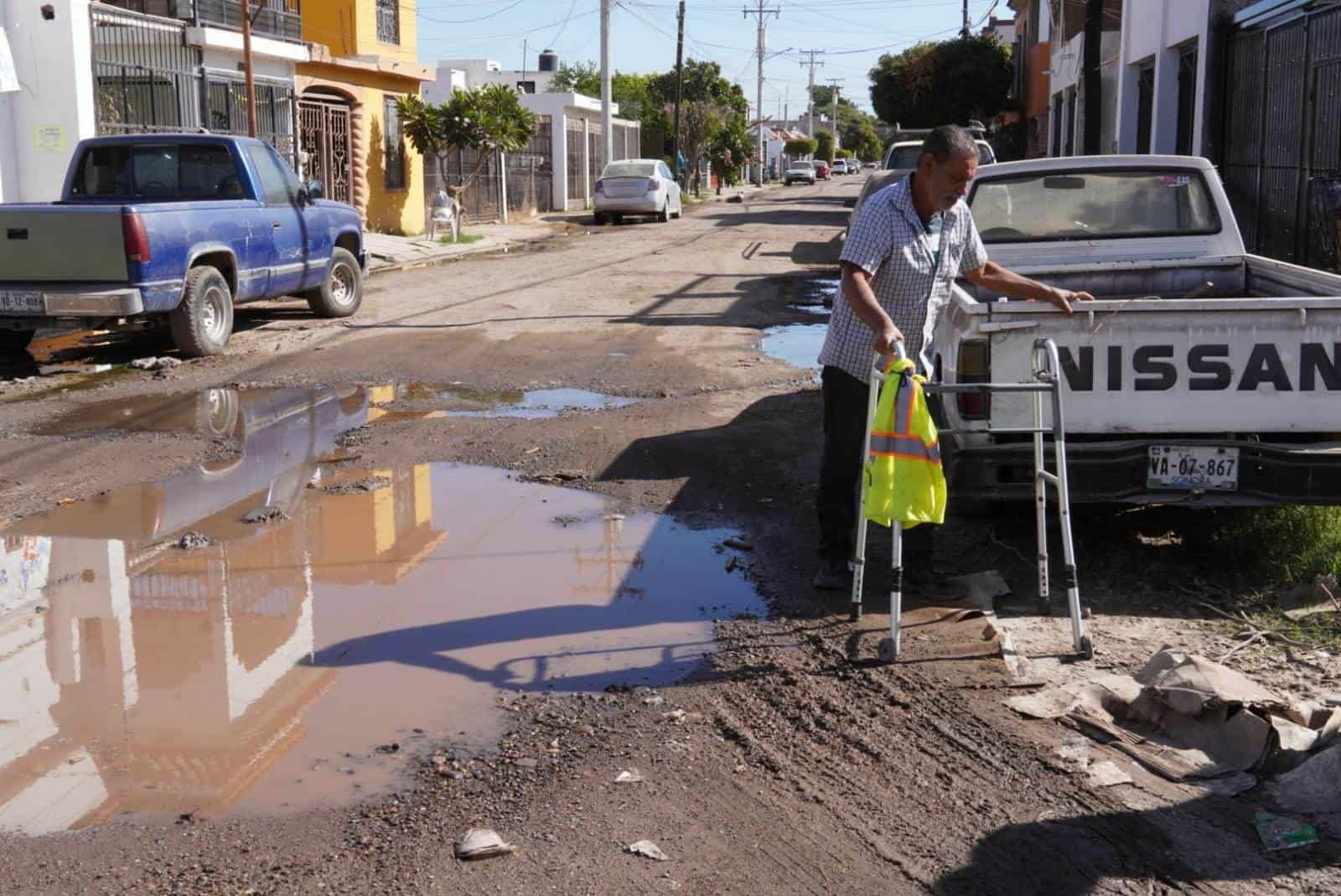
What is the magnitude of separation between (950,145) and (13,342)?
10062mm

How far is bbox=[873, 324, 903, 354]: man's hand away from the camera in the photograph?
16.5 feet

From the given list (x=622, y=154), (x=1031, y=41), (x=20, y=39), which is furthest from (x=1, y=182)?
(x=622, y=154)

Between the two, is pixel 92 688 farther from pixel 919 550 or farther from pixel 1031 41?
pixel 1031 41

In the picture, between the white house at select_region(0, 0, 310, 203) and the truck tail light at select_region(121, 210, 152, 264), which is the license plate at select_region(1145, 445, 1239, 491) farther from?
the white house at select_region(0, 0, 310, 203)

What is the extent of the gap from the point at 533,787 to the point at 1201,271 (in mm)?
5122

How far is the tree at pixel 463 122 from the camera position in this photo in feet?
102

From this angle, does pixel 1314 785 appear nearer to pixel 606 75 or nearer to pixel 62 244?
pixel 62 244

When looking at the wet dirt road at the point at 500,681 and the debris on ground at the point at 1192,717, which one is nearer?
the wet dirt road at the point at 500,681

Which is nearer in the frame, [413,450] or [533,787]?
[533,787]

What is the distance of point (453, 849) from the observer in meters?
3.70

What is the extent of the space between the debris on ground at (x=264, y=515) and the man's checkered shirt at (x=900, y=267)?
299 centimetres

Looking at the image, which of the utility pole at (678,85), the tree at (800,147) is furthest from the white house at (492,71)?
the tree at (800,147)

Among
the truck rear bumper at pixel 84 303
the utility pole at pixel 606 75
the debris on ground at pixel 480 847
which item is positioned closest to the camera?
the debris on ground at pixel 480 847

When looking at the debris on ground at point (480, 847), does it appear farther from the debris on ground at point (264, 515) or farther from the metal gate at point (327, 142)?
the metal gate at point (327, 142)
